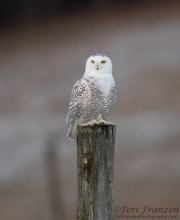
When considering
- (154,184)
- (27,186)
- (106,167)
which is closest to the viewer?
(106,167)

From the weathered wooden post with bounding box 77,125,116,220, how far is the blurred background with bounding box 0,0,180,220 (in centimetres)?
127

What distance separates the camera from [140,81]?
104 inches

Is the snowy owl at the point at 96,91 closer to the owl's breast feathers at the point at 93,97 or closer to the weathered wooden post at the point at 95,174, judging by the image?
the owl's breast feathers at the point at 93,97

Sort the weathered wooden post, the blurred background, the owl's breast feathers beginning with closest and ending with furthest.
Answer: the weathered wooden post → the owl's breast feathers → the blurred background

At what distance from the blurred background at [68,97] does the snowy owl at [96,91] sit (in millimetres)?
731

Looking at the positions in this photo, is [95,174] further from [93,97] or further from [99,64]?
[99,64]

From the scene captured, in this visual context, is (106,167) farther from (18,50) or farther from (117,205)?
(18,50)

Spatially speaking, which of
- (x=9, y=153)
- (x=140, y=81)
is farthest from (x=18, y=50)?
(x=140, y=81)

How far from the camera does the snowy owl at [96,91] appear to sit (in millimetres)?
1835

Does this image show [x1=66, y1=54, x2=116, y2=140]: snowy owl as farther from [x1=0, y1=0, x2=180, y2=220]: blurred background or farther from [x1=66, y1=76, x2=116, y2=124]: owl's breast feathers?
[x1=0, y1=0, x2=180, y2=220]: blurred background

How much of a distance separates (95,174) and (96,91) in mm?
613

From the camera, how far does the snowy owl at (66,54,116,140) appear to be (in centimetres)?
183

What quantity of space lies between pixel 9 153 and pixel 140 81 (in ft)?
3.90

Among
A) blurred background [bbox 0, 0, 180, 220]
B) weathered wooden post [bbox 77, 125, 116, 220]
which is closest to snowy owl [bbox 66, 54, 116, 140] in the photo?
weathered wooden post [bbox 77, 125, 116, 220]
